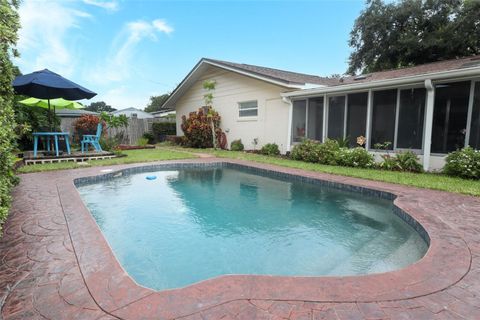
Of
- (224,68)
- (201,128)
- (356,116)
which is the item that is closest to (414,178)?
(356,116)

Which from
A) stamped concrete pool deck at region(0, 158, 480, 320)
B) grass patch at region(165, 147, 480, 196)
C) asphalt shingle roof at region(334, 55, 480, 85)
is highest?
asphalt shingle roof at region(334, 55, 480, 85)

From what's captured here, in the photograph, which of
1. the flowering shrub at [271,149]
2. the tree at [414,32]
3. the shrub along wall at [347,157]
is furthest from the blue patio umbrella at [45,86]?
the tree at [414,32]

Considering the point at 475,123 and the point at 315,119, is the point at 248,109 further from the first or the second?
the point at 475,123

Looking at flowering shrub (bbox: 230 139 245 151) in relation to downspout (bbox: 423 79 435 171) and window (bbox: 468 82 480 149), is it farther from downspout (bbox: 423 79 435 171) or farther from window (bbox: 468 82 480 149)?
window (bbox: 468 82 480 149)

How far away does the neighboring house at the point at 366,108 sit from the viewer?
7.98m

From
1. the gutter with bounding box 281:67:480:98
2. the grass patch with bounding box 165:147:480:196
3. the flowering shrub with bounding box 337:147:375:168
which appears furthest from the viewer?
the flowering shrub with bounding box 337:147:375:168

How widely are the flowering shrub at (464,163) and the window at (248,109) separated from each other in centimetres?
875

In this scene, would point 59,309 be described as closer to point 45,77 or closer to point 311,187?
point 311,187

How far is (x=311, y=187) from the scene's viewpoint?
7730 mm

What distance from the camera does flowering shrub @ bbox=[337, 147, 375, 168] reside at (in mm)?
9320

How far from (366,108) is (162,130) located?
53.6ft

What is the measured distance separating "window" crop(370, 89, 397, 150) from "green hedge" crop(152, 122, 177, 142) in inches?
645

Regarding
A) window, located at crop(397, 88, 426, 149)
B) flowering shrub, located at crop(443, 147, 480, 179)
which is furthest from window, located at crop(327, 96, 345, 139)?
flowering shrub, located at crop(443, 147, 480, 179)

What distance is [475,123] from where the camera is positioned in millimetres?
7773
